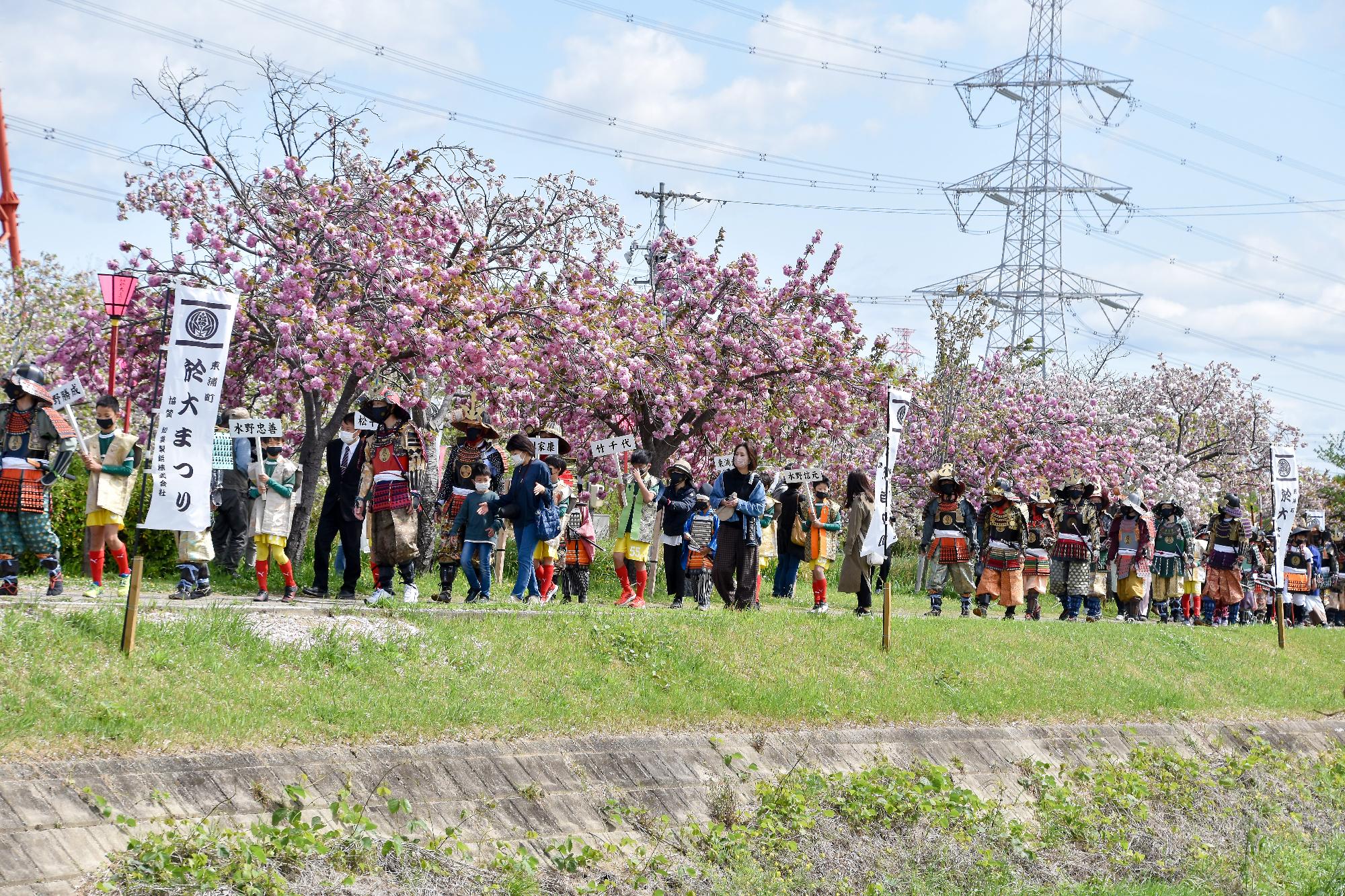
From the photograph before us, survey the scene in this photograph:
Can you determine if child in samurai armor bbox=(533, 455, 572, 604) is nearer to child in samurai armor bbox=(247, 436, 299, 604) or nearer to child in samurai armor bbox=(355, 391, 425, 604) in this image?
child in samurai armor bbox=(355, 391, 425, 604)

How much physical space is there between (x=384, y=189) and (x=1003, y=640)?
10.1 m

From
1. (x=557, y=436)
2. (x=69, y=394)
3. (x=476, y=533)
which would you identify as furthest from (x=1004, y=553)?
(x=69, y=394)

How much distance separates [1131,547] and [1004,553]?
3860 millimetres

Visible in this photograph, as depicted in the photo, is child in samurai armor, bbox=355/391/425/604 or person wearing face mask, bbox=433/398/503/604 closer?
child in samurai armor, bbox=355/391/425/604

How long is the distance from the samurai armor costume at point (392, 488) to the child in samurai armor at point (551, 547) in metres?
2.52

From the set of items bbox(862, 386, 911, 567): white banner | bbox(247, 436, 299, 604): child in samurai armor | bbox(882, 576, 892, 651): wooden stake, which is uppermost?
Answer: bbox(862, 386, 911, 567): white banner

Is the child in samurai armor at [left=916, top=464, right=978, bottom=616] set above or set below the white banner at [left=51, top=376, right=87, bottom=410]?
below

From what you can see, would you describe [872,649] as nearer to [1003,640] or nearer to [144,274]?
[1003,640]

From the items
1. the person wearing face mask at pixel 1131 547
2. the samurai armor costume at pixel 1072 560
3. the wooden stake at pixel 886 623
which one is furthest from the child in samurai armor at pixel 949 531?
the wooden stake at pixel 886 623

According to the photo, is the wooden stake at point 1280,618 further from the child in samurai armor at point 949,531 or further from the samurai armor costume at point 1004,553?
the child in samurai armor at point 949,531

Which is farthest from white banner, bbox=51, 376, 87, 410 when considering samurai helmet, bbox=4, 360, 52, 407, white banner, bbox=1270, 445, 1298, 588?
white banner, bbox=1270, 445, 1298, 588

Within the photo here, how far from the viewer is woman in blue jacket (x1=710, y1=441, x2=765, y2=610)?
47.9ft

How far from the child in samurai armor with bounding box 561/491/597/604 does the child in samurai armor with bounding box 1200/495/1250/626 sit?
13.5m

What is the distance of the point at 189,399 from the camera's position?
9227 mm
